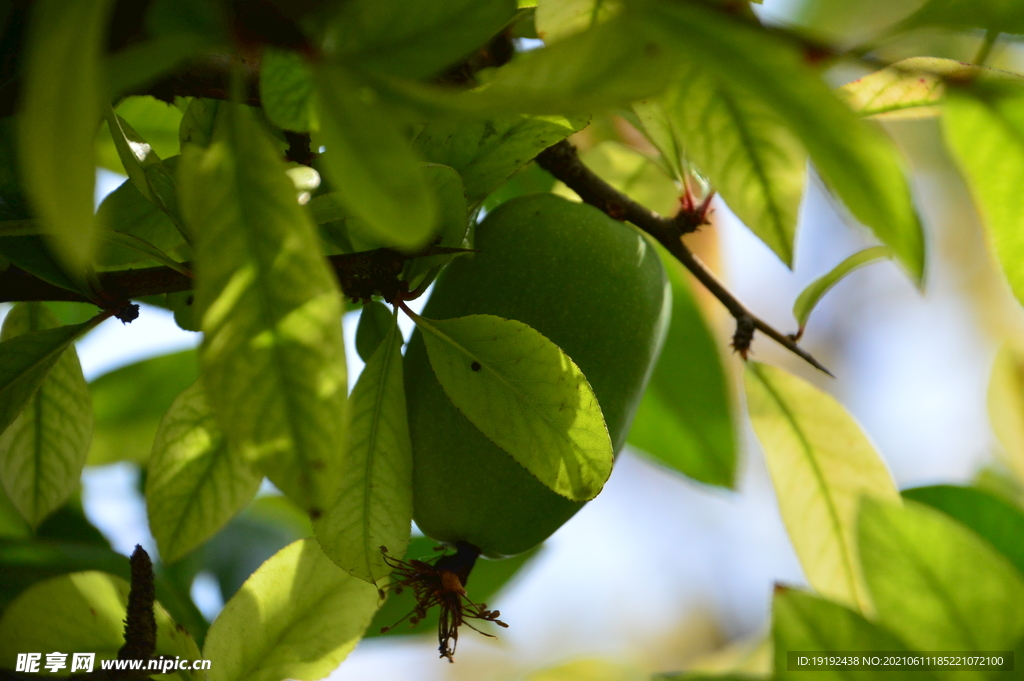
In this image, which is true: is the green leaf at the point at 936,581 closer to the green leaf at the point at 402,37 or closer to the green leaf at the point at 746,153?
the green leaf at the point at 746,153

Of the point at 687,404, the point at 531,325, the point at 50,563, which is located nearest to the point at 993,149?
the point at 531,325

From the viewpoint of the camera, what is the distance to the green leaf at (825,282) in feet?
1.74

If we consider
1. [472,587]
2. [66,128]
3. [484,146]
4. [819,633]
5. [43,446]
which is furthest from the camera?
[472,587]

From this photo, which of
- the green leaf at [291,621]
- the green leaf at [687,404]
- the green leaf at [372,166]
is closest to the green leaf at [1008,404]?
the green leaf at [687,404]

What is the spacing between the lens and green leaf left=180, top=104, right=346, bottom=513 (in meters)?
0.24

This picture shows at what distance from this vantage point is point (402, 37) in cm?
25

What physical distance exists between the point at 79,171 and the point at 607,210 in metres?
0.40

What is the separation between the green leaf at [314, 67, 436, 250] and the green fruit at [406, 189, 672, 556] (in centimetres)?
26

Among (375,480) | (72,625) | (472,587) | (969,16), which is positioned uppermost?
(969,16)

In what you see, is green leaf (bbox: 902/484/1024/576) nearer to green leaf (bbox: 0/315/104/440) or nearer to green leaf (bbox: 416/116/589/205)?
green leaf (bbox: 416/116/589/205)

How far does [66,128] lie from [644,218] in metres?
0.43

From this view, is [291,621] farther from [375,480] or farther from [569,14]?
[569,14]

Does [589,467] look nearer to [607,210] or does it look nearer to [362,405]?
[362,405]

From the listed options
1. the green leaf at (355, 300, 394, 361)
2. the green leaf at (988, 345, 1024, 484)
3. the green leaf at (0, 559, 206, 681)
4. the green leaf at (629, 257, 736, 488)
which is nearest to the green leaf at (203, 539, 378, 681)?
the green leaf at (0, 559, 206, 681)
